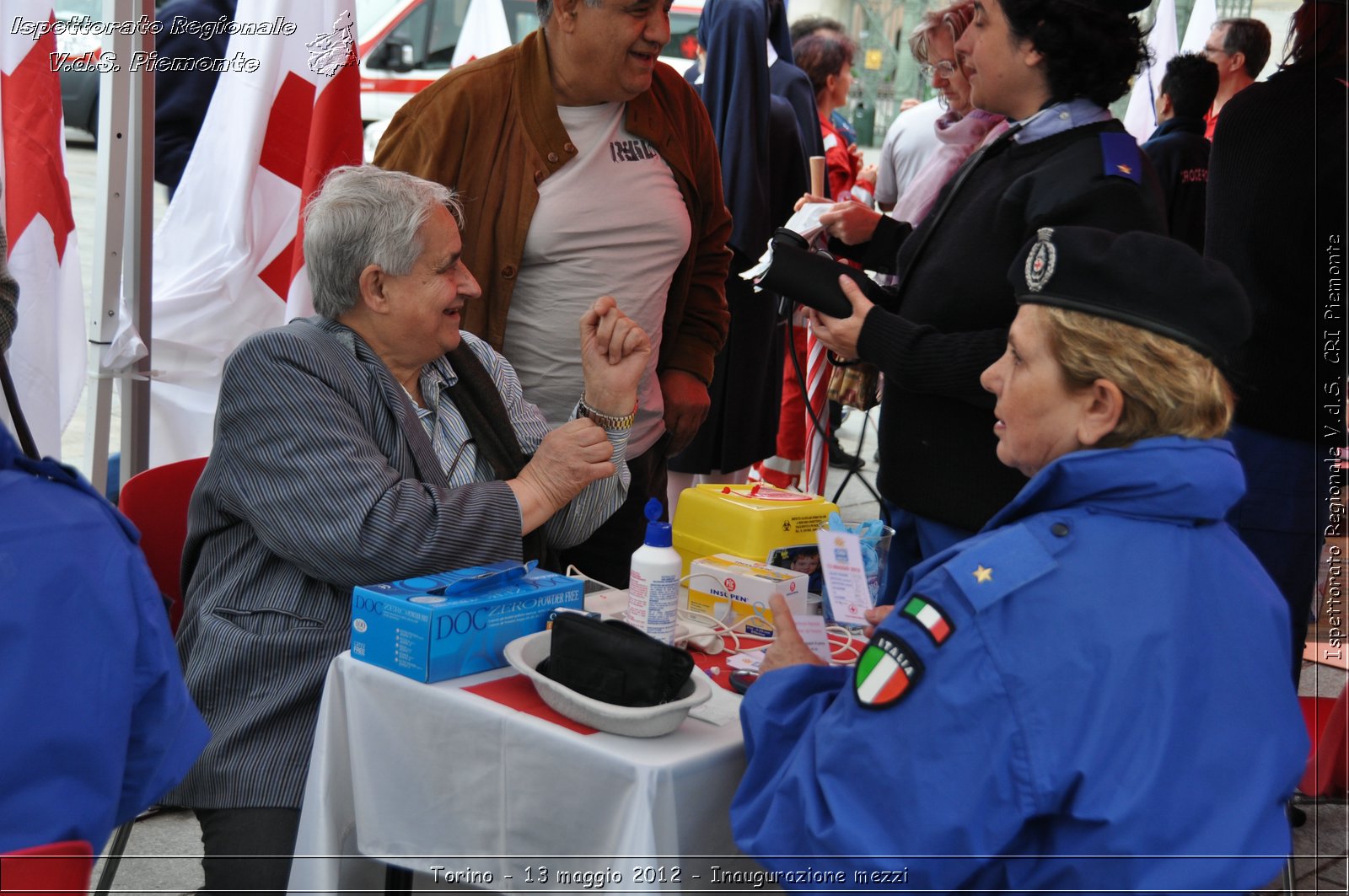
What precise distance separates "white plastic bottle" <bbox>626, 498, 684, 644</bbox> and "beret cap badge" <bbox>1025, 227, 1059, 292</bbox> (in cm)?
67

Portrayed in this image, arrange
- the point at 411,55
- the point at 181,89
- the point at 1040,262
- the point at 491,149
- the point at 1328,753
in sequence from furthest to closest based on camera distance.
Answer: the point at 411,55
the point at 181,89
the point at 1328,753
the point at 491,149
the point at 1040,262

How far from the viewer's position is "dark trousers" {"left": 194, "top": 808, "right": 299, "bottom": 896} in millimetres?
1934

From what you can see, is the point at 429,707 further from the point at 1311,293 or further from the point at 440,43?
the point at 440,43

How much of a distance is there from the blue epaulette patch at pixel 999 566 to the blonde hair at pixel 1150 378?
201 mm

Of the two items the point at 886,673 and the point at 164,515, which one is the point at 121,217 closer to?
the point at 164,515

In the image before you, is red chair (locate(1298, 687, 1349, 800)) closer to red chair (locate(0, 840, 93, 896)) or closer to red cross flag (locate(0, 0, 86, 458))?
red chair (locate(0, 840, 93, 896))

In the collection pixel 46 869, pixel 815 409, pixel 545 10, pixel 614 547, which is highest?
pixel 545 10

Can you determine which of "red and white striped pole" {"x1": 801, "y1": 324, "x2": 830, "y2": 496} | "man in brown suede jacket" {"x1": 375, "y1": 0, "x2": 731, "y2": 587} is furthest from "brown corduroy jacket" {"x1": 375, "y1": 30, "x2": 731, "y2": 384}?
"red and white striped pole" {"x1": 801, "y1": 324, "x2": 830, "y2": 496}

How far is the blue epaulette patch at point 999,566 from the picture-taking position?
4.65 feet

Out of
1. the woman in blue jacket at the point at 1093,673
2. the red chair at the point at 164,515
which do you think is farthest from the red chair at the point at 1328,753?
the red chair at the point at 164,515

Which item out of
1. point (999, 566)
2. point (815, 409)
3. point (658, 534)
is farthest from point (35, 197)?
point (815, 409)

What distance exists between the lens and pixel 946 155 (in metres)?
4.18

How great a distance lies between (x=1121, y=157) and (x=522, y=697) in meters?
1.43

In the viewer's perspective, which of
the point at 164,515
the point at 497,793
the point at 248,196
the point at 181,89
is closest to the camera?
Answer: the point at 497,793
